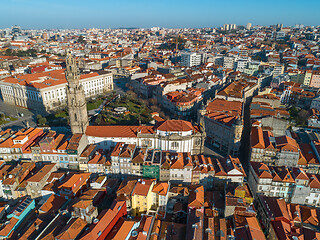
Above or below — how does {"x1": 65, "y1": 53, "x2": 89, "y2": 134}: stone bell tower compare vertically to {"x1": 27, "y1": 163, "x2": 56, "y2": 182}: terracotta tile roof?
above

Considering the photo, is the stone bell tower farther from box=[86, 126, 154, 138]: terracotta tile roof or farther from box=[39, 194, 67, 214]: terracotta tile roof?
box=[39, 194, 67, 214]: terracotta tile roof

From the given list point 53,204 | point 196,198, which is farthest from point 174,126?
point 53,204

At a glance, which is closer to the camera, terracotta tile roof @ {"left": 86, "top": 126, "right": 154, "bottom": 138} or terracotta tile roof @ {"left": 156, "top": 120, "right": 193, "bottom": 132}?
terracotta tile roof @ {"left": 156, "top": 120, "right": 193, "bottom": 132}

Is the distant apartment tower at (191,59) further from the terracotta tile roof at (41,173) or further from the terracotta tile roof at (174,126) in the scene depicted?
the terracotta tile roof at (41,173)

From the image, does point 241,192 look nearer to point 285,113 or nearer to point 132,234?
point 132,234

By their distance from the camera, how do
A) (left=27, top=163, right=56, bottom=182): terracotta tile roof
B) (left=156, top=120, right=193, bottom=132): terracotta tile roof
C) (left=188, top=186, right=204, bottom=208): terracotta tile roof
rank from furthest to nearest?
(left=156, top=120, right=193, bottom=132): terracotta tile roof, (left=27, top=163, right=56, bottom=182): terracotta tile roof, (left=188, top=186, right=204, bottom=208): terracotta tile roof

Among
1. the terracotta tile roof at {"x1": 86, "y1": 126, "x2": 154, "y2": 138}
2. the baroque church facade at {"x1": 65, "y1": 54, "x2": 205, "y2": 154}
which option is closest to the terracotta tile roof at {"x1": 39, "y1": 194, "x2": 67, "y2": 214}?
the baroque church facade at {"x1": 65, "y1": 54, "x2": 205, "y2": 154}

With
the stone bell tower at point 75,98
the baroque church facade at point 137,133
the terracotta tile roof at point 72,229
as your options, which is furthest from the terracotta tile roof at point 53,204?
the stone bell tower at point 75,98

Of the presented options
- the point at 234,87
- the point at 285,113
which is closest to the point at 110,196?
the point at 285,113

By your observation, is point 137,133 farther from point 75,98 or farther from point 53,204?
point 53,204
